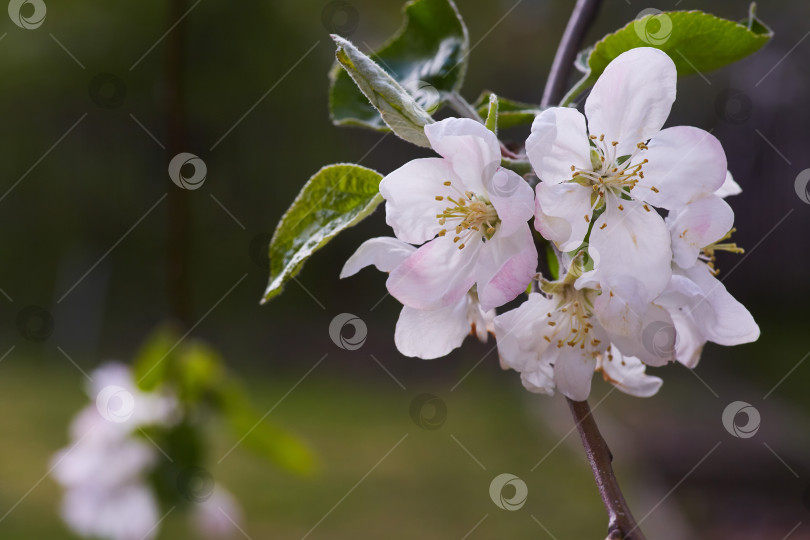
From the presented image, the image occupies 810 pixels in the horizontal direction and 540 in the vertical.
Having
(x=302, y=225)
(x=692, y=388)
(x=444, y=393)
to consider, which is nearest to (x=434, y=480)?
(x=444, y=393)

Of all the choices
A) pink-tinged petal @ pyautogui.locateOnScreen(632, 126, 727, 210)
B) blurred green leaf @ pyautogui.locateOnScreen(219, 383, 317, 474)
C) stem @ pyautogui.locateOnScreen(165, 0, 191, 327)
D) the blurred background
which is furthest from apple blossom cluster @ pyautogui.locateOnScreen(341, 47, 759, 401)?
the blurred background

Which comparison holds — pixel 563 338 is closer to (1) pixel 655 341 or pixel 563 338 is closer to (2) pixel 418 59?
(1) pixel 655 341

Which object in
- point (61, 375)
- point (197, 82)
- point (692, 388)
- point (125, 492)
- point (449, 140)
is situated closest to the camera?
point (449, 140)

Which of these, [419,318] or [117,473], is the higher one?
[117,473]

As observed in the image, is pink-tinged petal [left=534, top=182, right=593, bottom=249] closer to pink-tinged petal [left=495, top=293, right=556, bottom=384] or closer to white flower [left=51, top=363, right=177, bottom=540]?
pink-tinged petal [left=495, top=293, right=556, bottom=384]

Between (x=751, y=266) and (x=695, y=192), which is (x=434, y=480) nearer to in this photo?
(x=751, y=266)

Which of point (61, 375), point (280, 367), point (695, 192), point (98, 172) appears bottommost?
point (695, 192)

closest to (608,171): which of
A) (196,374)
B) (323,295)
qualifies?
(196,374)

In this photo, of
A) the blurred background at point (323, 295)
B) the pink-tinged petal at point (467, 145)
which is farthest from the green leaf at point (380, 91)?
the blurred background at point (323, 295)
